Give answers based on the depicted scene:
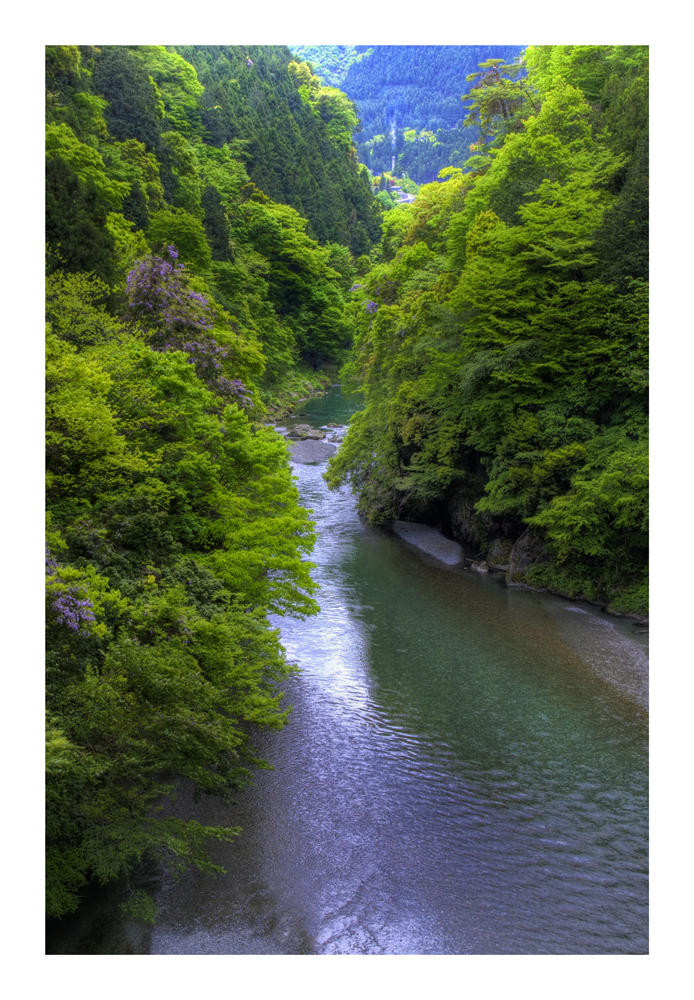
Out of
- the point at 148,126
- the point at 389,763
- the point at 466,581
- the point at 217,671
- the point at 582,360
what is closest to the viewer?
the point at 217,671

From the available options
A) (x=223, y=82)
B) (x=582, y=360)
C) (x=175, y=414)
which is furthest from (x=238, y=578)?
(x=223, y=82)

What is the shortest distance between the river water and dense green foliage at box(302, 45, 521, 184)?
11366mm

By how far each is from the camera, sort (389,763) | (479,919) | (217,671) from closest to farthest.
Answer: (479,919) → (217,671) → (389,763)

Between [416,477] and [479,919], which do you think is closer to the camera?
[479,919]

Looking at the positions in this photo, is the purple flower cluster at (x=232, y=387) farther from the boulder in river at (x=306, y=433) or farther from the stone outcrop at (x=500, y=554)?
the boulder in river at (x=306, y=433)

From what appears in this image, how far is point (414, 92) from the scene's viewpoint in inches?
1067

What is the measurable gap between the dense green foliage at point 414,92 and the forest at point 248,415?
0.41 meters

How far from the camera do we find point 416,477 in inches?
778

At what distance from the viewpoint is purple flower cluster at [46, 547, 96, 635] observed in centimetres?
697

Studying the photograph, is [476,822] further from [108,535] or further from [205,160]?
[205,160]

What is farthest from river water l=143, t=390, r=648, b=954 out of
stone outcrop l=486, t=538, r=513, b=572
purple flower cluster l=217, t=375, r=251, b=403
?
purple flower cluster l=217, t=375, r=251, b=403

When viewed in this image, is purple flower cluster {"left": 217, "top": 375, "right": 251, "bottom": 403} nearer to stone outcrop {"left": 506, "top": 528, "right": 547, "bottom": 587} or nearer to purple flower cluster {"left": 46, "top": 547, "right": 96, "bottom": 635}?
stone outcrop {"left": 506, "top": 528, "right": 547, "bottom": 587}

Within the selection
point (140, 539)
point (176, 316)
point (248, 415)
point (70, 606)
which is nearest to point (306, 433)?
point (248, 415)

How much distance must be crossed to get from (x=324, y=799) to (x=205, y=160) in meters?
40.6
